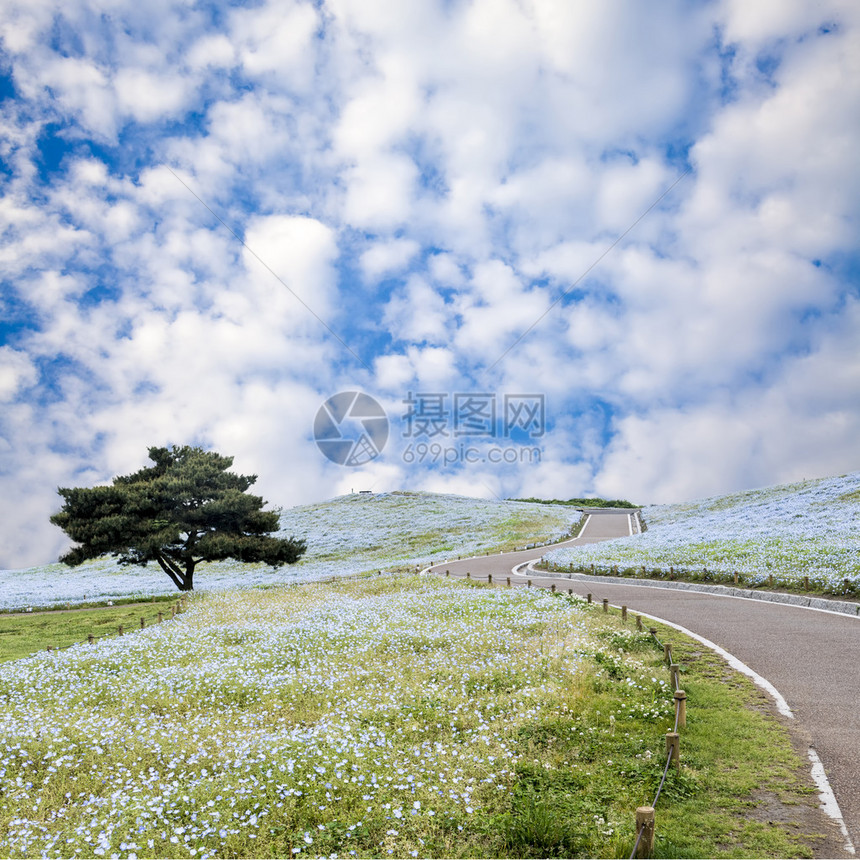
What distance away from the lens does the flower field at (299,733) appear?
7531 millimetres

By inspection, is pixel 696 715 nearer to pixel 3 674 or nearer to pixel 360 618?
pixel 360 618

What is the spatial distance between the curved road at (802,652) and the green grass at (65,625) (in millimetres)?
20998

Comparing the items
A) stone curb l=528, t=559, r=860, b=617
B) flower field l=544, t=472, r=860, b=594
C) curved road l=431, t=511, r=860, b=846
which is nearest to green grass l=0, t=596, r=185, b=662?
curved road l=431, t=511, r=860, b=846

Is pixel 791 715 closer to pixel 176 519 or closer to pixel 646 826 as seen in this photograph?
pixel 646 826

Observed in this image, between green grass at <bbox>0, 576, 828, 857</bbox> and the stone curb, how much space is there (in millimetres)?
7967

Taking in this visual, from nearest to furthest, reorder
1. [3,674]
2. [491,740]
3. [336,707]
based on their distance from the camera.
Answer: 1. [491,740]
2. [336,707]
3. [3,674]

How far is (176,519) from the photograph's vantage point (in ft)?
131

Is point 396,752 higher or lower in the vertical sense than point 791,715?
higher

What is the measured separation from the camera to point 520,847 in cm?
706

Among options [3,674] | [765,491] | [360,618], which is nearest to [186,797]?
[3,674]

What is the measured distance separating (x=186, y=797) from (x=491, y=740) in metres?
4.67

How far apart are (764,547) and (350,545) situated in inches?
1753

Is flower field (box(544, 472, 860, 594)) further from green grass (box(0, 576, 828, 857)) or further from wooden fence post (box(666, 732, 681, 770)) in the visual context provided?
wooden fence post (box(666, 732, 681, 770))

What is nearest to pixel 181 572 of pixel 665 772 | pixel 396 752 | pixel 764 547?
pixel 396 752
